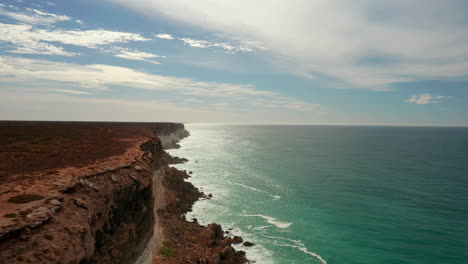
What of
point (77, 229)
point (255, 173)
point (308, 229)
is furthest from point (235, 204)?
point (77, 229)

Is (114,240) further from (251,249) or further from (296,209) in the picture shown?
(296,209)

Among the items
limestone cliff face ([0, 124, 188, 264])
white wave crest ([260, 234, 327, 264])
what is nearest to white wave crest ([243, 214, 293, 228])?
white wave crest ([260, 234, 327, 264])

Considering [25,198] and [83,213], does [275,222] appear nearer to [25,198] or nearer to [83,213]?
[83,213]

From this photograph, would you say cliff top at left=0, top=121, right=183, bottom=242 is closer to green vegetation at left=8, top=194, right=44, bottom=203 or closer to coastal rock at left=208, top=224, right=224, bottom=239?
green vegetation at left=8, top=194, right=44, bottom=203

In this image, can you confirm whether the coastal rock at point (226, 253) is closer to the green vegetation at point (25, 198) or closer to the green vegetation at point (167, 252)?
the green vegetation at point (167, 252)

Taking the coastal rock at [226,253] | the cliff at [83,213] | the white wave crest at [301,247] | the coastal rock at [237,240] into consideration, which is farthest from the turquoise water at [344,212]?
the cliff at [83,213]
